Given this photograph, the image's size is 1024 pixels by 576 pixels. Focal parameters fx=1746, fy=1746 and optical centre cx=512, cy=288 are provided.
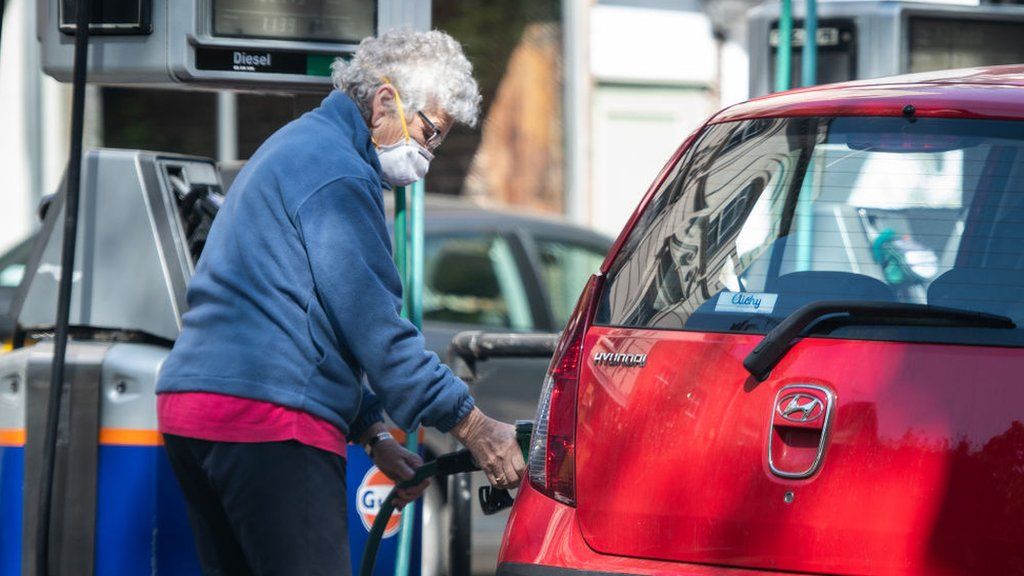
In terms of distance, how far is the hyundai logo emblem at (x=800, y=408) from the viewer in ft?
10.5

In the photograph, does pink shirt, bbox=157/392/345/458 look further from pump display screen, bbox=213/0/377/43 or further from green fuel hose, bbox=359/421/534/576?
pump display screen, bbox=213/0/377/43

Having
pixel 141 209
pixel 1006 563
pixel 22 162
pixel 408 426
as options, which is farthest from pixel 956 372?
pixel 22 162

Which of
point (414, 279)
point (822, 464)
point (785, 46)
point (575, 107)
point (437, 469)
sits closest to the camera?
point (822, 464)

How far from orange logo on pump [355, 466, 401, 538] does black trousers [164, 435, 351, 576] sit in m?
0.73

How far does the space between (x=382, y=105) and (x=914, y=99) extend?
111cm

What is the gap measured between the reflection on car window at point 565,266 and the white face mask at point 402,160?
4097 millimetres

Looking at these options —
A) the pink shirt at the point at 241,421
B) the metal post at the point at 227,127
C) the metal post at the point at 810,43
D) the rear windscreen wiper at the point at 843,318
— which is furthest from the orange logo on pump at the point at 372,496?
the metal post at the point at 227,127

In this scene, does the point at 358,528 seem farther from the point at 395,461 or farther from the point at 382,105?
the point at 382,105

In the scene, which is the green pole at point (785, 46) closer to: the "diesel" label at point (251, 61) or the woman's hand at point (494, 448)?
the "diesel" label at point (251, 61)

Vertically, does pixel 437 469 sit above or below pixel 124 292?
below

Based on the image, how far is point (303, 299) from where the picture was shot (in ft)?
11.3

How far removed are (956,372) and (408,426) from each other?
3.66 ft

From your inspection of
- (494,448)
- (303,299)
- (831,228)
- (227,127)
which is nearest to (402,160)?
(303,299)

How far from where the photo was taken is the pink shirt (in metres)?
3.43
